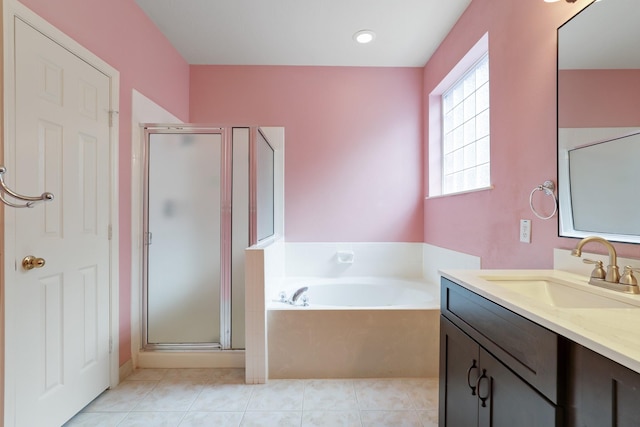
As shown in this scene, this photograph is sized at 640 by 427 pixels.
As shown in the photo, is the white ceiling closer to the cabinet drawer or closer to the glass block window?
the glass block window

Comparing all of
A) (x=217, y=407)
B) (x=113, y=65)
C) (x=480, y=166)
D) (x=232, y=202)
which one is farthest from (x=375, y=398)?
(x=113, y=65)

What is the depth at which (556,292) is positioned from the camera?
1.12 m

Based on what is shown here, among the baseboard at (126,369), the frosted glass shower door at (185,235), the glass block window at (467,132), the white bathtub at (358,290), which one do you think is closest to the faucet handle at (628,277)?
the glass block window at (467,132)

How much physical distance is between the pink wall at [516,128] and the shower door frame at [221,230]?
1.77 meters

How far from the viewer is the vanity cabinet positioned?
70 cm

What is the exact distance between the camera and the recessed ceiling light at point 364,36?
235 centimetres

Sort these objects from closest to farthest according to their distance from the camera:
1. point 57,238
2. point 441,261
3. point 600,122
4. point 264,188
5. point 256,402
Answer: point 600,122, point 57,238, point 256,402, point 264,188, point 441,261

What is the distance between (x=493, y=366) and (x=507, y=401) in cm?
9

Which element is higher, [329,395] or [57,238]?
[57,238]

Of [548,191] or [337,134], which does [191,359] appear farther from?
[548,191]

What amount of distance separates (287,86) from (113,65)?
1.49 metres

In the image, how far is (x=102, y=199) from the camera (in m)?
1.73

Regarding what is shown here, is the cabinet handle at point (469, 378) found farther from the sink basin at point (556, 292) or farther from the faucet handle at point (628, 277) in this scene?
the faucet handle at point (628, 277)

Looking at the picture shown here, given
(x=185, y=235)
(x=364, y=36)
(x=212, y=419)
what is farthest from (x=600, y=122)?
(x=185, y=235)
